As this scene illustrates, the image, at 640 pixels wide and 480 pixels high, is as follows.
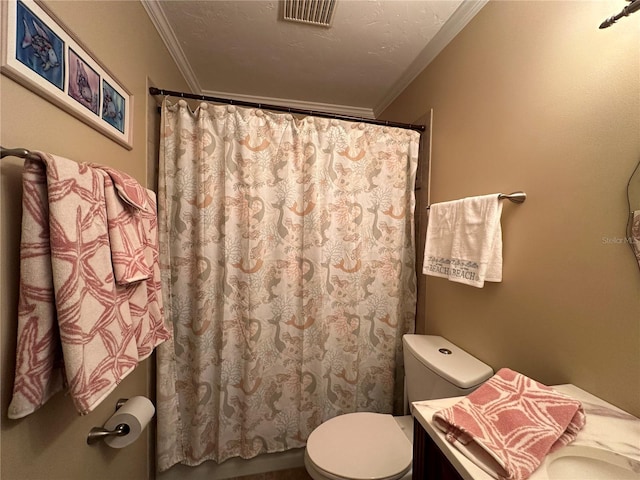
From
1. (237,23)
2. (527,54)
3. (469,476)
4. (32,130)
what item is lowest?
(469,476)

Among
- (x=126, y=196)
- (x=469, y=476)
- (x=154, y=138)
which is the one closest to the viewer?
(x=469, y=476)

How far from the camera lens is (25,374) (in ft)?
1.77

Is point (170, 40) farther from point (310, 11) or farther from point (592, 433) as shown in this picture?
point (592, 433)

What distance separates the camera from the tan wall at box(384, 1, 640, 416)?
0.69 m

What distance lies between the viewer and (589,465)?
22.2 inches

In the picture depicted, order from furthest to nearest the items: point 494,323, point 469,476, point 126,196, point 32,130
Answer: point 494,323 < point 126,196 < point 32,130 < point 469,476

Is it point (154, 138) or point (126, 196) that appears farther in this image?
point (154, 138)

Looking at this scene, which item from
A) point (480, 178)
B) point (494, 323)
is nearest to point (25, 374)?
point (494, 323)

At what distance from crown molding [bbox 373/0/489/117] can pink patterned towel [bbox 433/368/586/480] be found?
154 cm

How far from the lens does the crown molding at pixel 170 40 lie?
1175mm

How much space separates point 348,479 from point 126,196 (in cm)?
125

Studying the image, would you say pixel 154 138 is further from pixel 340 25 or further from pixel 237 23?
pixel 340 25

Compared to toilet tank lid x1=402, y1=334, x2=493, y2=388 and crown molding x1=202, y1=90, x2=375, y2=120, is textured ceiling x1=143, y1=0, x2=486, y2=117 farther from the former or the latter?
toilet tank lid x1=402, y1=334, x2=493, y2=388

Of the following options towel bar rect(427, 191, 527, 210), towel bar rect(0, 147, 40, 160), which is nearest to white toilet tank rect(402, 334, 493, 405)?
towel bar rect(427, 191, 527, 210)
